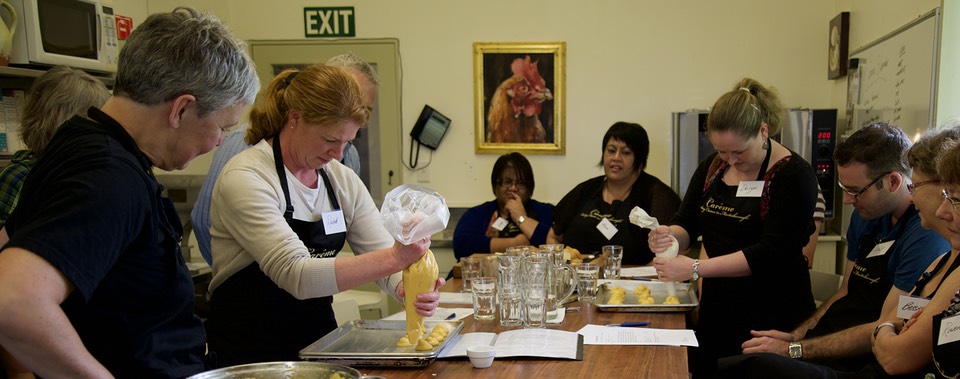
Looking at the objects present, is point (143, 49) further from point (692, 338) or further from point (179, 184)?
point (179, 184)

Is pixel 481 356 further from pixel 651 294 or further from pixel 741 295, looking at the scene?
pixel 741 295

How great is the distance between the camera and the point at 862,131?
2.44 meters

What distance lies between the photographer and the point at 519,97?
5.24 metres

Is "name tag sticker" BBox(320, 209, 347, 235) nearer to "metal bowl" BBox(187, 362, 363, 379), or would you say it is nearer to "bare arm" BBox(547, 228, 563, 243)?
"metal bowl" BBox(187, 362, 363, 379)

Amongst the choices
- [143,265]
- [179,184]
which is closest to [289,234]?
[143,265]

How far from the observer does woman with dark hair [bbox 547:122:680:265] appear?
12.4 feet

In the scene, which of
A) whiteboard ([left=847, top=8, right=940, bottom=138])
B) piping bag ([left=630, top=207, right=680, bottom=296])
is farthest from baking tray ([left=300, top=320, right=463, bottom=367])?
whiteboard ([left=847, top=8, right=940, bottom=138])

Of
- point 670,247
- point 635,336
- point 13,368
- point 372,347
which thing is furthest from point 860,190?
point 13,368

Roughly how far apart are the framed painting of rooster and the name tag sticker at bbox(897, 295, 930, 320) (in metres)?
3.41

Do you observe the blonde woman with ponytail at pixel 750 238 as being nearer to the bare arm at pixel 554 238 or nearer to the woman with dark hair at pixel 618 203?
the woman with dark hair at pixel 618 203

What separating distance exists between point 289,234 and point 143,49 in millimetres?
676

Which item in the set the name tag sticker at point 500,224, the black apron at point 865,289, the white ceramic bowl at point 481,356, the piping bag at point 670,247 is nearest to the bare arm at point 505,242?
the name tag sticker at point 500,224

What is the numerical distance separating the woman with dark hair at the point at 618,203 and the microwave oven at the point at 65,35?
261 centimetres

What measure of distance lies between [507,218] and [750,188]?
1.95 m
